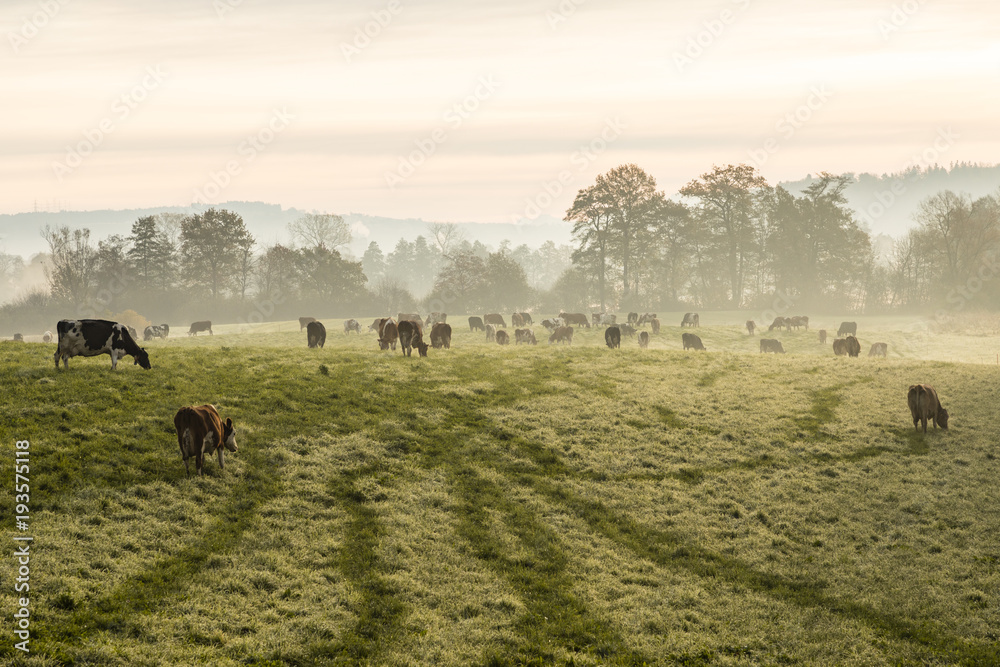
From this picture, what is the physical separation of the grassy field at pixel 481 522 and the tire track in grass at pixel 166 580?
0.15ft

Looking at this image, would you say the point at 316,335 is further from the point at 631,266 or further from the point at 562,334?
the point at 631,266

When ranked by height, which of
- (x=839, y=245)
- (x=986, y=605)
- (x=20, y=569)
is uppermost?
(x=839, y=245)

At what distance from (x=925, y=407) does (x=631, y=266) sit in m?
68.4

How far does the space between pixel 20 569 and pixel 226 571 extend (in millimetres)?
3085

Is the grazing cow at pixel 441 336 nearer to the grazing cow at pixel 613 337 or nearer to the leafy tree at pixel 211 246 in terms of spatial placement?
the grazing cow at pixel 613 337

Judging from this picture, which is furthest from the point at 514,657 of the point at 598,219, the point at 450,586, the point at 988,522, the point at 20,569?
the point at 598,219

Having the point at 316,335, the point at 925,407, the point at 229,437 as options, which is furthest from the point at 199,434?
the point at 925,407

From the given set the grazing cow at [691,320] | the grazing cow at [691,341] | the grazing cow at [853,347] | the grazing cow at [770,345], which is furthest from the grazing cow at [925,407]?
the grazing cow at [691,320]

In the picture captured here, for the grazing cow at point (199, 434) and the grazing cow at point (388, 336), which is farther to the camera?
the grazing cow at point (388, 336)

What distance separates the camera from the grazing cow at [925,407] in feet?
70.6

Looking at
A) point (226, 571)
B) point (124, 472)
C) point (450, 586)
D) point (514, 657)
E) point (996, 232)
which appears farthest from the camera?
point (996, 232)

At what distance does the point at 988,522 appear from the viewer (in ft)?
50.5

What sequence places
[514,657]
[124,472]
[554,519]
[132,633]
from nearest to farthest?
[132,633], [514,657], [124,472], [554,519]

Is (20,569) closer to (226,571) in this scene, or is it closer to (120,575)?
(120,575)
